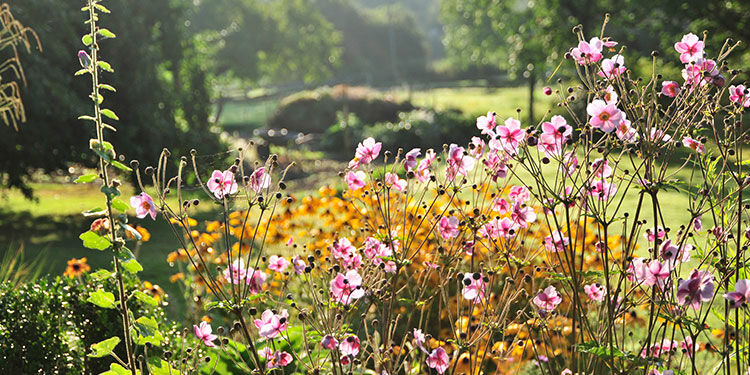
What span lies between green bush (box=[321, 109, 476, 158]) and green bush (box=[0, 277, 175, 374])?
13599 mm

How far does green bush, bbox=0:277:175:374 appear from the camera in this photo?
10.8 ft

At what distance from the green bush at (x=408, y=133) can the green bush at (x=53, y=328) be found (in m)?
13.6

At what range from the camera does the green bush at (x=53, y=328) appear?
3285mm

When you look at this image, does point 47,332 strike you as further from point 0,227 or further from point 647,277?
point 0,227

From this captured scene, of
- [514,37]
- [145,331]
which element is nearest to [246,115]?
[514,37]

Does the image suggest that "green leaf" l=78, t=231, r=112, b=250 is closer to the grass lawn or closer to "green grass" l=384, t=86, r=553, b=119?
the grass lawn

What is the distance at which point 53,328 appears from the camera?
11.1 feet

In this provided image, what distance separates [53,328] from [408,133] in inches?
577

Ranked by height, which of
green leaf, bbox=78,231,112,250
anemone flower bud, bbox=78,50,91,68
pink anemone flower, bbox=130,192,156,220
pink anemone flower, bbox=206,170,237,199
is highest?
anemone flower bud, bbox=78,50,91,68

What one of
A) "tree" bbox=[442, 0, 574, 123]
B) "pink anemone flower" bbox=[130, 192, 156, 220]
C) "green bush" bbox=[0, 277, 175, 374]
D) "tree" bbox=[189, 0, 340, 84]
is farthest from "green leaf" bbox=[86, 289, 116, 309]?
"tree" bbox=[189, 0, 340, 84]

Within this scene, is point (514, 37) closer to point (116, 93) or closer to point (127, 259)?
point (116, 93)

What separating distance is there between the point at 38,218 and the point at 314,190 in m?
4.41

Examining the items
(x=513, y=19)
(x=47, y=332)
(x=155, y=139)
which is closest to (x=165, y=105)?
(x=155, y=139)

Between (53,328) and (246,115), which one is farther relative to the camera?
(246,115)
